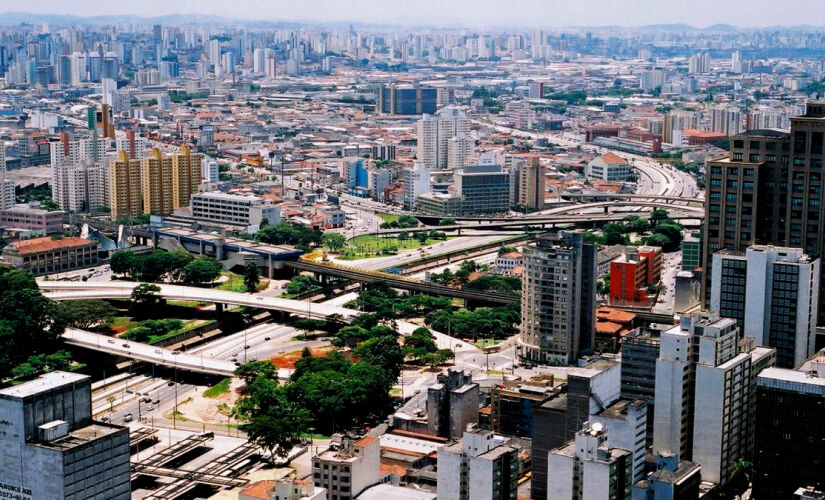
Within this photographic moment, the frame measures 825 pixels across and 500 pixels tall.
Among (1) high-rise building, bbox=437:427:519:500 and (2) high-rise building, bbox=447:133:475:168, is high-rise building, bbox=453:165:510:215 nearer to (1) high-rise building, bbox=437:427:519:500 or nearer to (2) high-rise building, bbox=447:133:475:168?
(2) high-rise building, bbox=447:133:475:168

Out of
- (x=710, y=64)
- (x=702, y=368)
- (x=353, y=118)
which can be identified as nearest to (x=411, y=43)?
(x=710, y=64)

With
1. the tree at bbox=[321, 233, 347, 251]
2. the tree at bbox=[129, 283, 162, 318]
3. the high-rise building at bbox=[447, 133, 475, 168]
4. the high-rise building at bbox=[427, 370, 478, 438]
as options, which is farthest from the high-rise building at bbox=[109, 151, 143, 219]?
the high-rise building at bbox=[427, 370, 478, 438]

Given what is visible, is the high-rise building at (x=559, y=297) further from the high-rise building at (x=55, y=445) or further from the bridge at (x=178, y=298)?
the high-rise building at (x=55, y=445)

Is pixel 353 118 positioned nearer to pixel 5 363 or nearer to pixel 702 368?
pixel 5 363

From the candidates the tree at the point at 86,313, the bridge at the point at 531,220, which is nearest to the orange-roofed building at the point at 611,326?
the tree at the point at 86,313

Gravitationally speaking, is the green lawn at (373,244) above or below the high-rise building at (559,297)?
below

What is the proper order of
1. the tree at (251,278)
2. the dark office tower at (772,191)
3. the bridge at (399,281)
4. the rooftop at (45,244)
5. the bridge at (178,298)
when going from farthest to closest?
the rooftop at (45,244) → the tree at (251,278) → the bridge at (399,281) → the bridge at (178,298) → the dark office tower at (772,191)
